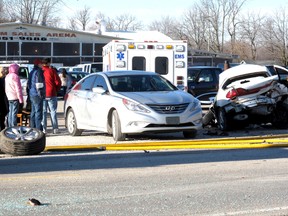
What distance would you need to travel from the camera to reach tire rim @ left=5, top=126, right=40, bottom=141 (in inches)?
461

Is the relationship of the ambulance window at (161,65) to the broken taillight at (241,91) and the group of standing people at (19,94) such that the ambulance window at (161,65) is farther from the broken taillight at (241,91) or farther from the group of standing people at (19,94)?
the group of standing people at (19,94)

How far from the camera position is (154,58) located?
785 inches

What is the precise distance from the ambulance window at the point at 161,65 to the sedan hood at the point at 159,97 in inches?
242

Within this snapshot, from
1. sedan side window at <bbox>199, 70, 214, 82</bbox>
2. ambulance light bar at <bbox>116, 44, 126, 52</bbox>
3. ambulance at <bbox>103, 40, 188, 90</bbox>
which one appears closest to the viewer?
ambulance light bar at <bbox>116, 44, 126, 52</bbox>

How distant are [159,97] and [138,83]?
1117 mm

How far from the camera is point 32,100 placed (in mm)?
14523

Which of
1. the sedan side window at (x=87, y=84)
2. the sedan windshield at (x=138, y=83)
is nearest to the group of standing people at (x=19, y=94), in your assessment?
the sedan side window at (x=87, y=84)

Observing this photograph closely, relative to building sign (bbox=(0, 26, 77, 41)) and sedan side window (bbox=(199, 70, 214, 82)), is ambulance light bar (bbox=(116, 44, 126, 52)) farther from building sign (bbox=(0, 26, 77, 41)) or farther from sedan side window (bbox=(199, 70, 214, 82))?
building sign (bbox=(0, 26, 77, 41))

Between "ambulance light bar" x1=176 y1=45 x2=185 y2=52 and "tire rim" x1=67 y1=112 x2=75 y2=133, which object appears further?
"ambulance light bar" x1=176 y1=45 x2=185 y2=52

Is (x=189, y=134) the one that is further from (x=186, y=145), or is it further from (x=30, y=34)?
(x=30, y=34)

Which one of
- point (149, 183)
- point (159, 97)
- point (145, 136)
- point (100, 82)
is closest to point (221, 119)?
point (145, 136)

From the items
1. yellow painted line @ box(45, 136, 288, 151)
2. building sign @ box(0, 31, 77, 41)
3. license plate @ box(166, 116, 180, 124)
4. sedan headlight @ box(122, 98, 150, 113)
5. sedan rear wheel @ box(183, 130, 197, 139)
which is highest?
building sign @ box(0, 31, 77, 41)

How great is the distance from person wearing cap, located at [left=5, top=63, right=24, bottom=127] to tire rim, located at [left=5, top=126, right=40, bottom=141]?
2484 mm

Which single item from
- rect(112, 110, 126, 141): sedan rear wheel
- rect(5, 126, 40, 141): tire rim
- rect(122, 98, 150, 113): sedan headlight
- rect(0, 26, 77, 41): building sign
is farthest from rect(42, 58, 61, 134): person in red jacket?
rect(0, 26, 77, 41): building sign
